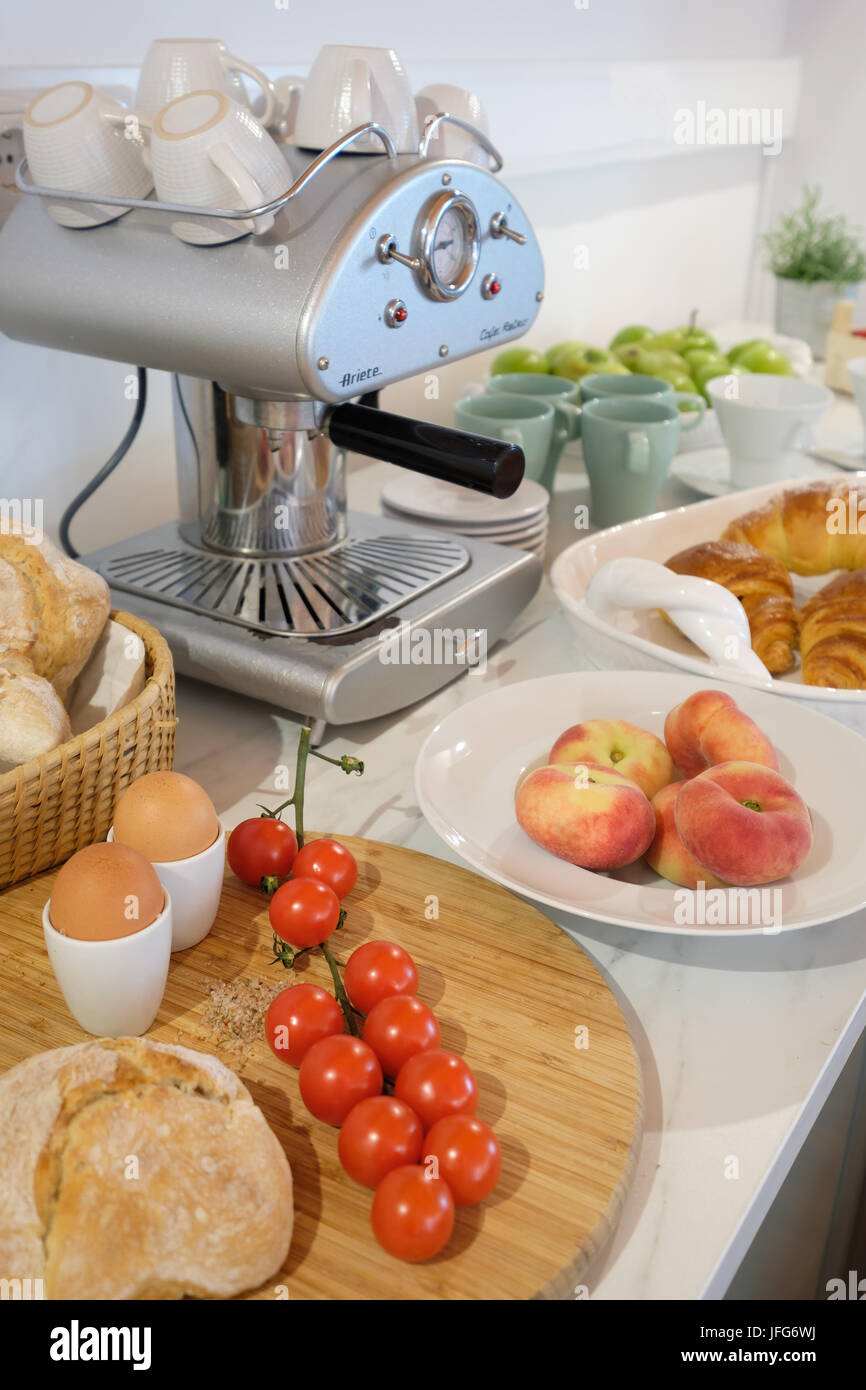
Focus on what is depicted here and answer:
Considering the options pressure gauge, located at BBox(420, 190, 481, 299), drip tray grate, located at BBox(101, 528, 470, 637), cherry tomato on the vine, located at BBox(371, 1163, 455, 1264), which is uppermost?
pressure gauge, located at BBox(420, 190, 481, 299)

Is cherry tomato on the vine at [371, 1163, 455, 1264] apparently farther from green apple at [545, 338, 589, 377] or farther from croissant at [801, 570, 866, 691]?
green apple at [545, 338, 589, 377]

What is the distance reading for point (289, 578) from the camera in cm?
85

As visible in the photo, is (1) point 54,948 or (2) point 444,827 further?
(2) point 444,827

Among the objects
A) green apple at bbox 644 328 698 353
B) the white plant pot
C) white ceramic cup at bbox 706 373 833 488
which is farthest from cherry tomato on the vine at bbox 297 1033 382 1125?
the white plant pot

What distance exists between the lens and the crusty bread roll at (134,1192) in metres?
0.42

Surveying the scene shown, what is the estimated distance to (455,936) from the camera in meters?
0.63

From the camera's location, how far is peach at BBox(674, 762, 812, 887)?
599 millimetres

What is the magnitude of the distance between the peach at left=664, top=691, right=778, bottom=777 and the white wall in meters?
0.57

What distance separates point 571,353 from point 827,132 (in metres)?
1.06

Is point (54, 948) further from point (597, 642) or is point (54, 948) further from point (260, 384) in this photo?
point (597, 642)

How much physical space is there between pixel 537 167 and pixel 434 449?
0.86 metres

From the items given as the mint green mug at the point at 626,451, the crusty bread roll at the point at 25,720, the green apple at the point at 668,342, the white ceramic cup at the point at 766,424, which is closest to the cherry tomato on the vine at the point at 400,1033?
the crusty bread roll at the point at 25,720

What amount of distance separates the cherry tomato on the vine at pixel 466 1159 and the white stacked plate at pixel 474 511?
24.8 inches
